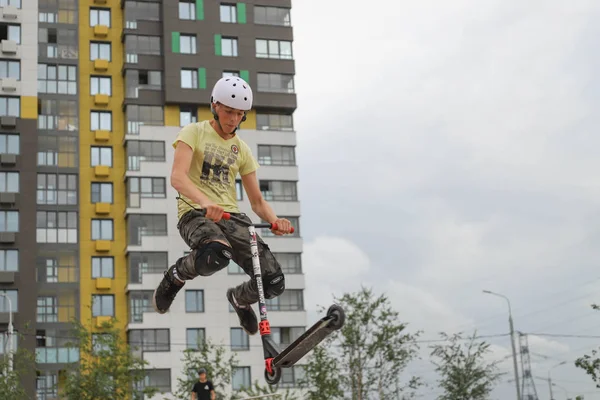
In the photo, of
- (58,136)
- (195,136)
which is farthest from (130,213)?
(195,136)

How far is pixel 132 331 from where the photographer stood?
7088 cm

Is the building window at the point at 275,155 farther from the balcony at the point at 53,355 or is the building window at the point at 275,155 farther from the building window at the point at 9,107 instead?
the balcony at the point at 53,355

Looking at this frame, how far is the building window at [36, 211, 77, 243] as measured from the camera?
71688mm

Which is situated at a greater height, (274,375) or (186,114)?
(186,114)

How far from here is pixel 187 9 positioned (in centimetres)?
7756

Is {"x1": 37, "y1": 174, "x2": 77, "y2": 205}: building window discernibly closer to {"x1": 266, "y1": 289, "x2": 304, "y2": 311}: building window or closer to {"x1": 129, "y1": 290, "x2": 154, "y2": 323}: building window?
{"x1": 129, "y1": 290, "x2": 154, "y2": 323}: building window

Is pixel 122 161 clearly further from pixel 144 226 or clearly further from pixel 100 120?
pixel 144 226

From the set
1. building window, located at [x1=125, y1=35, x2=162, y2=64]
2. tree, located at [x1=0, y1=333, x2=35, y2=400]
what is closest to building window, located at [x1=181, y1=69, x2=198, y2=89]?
building window, located at [x1=125, y1=35, x2=162, y2=64]

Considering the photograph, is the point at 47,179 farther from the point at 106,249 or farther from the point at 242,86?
the point at 242,86

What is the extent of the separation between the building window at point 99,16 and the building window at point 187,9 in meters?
6.07

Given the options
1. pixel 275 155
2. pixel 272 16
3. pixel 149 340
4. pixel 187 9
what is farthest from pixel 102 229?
pixel 272 16

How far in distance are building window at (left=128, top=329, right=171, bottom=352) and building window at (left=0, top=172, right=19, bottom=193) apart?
1400 centimetres

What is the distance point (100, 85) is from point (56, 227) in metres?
12.3

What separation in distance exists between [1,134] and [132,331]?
18.2m
